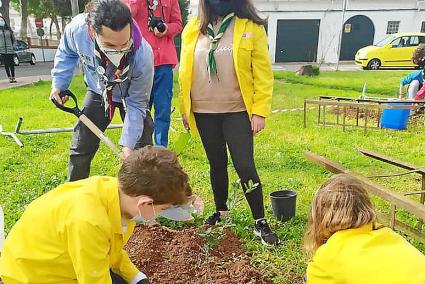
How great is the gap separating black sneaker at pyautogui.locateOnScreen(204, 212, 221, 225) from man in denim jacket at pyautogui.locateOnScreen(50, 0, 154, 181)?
27.9 inches

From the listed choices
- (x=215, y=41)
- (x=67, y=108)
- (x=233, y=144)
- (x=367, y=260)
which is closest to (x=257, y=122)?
(x=233, y=144)

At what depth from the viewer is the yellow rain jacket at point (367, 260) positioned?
1.59 m

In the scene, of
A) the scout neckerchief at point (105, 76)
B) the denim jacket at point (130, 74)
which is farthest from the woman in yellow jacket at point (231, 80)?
the scout neckerchief at point (105, 76)

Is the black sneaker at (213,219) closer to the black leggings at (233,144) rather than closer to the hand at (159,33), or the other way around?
the black leggings at (233,144)

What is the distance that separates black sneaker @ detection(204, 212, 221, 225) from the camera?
3.28 m

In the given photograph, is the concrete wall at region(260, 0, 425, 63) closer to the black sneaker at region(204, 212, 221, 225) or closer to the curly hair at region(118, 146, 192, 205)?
the black sneaker at region(204, 212, 221, 225)

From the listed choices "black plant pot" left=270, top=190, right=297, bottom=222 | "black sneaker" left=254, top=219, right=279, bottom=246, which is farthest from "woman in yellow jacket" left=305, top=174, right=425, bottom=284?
"black plant pot" left=270, top=190, right=297, bottom=222

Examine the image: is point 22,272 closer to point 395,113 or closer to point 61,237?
point 61,237

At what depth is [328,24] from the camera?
83.1 feet

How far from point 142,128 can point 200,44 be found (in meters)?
0.67

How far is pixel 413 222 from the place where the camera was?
3484 mm

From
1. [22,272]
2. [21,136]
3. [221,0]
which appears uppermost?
[221,0]

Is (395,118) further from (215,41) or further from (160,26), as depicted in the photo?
(215,41)

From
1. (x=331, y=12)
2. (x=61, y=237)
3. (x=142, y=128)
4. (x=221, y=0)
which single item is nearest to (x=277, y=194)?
(x=142, y=128)
